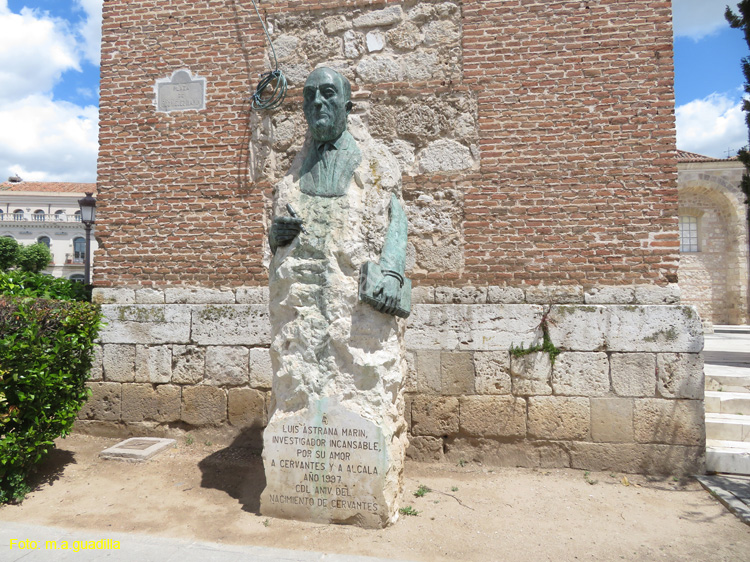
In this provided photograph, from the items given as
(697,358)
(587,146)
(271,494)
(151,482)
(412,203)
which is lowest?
(151,482)

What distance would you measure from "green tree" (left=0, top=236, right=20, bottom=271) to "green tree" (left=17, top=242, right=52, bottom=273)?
44 cm

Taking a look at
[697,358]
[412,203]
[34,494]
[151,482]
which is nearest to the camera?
[34,494]

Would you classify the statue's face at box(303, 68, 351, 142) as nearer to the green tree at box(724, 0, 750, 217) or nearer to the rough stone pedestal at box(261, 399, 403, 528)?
the rough stone pedestal at box(261, 399, 403, 528)

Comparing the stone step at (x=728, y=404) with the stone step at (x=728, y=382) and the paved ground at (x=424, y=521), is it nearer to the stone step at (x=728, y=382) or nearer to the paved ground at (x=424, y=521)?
the stone step at (x=728, y=382)

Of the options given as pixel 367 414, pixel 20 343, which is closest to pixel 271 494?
pixel 367 414

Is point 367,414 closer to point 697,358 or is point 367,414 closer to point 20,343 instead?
point 20,343

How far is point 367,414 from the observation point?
3.00 m

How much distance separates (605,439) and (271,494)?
3.19 m

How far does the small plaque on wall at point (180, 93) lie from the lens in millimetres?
5328

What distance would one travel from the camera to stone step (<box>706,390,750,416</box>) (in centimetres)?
496

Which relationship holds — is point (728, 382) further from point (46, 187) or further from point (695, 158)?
point (46, 187)

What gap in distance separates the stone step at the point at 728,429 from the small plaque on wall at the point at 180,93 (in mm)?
6470

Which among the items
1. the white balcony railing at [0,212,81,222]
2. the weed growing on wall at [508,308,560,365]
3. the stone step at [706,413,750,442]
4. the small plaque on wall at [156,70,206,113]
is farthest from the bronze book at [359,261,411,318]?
the white balcony railing at [0,212,81,222]

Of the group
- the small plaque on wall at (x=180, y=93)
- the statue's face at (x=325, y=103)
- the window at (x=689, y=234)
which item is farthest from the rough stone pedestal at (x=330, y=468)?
the window at (x=689, y=234)
